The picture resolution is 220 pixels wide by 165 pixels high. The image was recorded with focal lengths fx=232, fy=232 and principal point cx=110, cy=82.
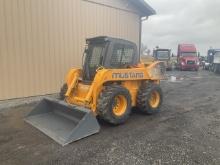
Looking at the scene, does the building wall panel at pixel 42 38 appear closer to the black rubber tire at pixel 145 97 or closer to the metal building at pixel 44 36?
the metal building at pixel 44 36

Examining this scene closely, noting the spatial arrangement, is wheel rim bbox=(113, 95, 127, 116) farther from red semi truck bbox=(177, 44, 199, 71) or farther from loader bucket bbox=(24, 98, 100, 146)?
red semi truck bbox=(177, 44, 199, 71)

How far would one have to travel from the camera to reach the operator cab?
583cm

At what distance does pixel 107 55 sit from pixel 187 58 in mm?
21784

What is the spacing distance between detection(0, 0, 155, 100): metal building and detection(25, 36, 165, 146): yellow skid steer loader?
2502 millimetres

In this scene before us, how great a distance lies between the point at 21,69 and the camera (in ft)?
26.4

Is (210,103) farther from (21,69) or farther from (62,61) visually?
(21,69)

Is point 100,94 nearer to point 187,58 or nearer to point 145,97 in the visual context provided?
point 145,97

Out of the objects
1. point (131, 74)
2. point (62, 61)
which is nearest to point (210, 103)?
point (131, 74)

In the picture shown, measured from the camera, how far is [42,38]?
8547 millimetres

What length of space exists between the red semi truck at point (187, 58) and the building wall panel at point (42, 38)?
1702 cm

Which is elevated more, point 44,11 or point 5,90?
point 44,11

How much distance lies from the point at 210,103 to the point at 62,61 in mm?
5888

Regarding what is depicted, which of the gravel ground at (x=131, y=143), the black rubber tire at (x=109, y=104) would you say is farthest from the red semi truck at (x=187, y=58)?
the black rubber tire at (x=109, y=104)

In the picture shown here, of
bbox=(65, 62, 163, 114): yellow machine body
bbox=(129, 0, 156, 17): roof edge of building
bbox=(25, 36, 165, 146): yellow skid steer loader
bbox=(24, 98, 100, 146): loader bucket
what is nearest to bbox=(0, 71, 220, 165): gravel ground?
bbox=(24, 98, 100, 146): loader bucket
